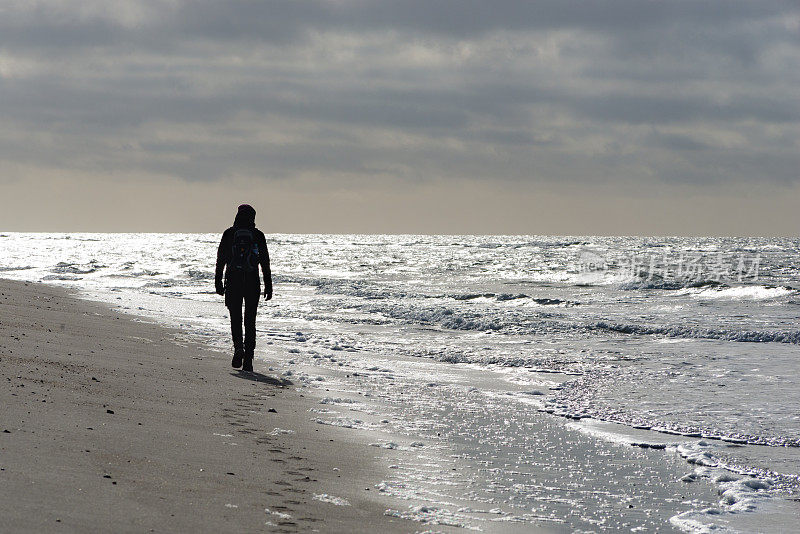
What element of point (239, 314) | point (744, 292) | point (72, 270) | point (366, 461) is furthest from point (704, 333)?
point (72, 270)

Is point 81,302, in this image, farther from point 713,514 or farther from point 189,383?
point 713,514

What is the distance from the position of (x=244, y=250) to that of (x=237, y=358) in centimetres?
129

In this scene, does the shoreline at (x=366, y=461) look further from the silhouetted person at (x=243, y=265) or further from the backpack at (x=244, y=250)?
the backpack at (x=244, y=250)

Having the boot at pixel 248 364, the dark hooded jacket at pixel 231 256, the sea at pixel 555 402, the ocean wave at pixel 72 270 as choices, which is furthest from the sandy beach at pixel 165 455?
the ocean wave at pixel 72 270

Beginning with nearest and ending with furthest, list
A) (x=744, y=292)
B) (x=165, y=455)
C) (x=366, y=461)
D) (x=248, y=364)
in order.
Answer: (x=165, y=455) → (x=366, y=461) → (x=248, y=364) → (x=744, y=292)

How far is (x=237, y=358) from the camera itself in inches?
358

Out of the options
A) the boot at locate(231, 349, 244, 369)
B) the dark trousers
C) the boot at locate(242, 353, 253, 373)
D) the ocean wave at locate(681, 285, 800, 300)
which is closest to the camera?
the boot at locate(242, 353, 253, 373)

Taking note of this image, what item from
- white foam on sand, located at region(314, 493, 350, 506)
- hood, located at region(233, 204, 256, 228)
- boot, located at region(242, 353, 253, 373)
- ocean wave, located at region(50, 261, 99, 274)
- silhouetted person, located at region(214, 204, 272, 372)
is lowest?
ocean wave, located at region(50, 261, 99, 274)

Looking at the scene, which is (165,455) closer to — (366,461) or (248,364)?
(366,461)

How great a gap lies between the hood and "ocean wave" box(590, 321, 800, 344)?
28.0 feet

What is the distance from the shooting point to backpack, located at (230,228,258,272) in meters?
9.33

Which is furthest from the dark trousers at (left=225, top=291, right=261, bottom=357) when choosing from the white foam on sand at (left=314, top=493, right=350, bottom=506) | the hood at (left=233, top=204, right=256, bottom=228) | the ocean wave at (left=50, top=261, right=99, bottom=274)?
the ocean wave at (left=50, top=261, right=99, bottom=274)

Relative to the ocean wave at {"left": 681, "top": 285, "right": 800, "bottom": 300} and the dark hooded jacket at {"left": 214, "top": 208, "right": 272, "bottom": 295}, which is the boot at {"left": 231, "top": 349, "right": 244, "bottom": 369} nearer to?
the dark hooded jacket at {"left": 214, "top": 208, "right": 272, "bottom": 295}

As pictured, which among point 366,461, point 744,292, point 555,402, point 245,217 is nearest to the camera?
point 366,461
